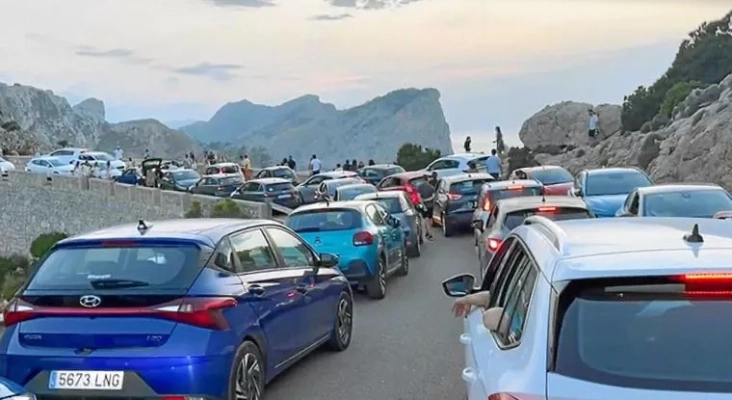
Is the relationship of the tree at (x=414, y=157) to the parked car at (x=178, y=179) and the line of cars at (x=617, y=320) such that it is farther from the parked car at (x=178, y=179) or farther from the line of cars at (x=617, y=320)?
the line of cars at (x=617, y=320)

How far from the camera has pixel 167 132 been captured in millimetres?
176750

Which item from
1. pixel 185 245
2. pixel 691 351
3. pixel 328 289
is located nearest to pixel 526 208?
pixel 328 289

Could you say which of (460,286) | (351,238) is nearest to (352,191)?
(351,238)

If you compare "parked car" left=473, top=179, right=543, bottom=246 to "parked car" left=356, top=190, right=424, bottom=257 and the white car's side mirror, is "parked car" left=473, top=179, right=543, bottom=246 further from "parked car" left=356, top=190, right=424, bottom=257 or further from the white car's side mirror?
the white car's side mirror

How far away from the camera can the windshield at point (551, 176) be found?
2742cm

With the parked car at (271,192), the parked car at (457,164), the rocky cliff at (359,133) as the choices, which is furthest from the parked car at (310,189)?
the rocky cliff at (359,133)

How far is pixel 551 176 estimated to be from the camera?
27797 mm

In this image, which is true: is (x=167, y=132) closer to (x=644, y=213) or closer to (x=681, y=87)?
(x=681, y=87)

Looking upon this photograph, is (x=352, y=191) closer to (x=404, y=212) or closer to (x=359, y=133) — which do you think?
(x=404, y=212)

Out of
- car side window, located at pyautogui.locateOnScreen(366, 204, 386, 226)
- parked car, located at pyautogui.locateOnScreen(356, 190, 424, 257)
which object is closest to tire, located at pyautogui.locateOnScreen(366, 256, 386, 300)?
car side window, located at pyautogui.locateOnScreen(366, 204, 386, 226)

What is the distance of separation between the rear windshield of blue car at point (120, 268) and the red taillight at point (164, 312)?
159mm

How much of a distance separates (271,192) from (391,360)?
28.6 metres

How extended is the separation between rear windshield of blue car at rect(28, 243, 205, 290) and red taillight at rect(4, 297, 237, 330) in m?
0.16

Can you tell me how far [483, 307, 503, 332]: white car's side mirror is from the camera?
4.73 m
